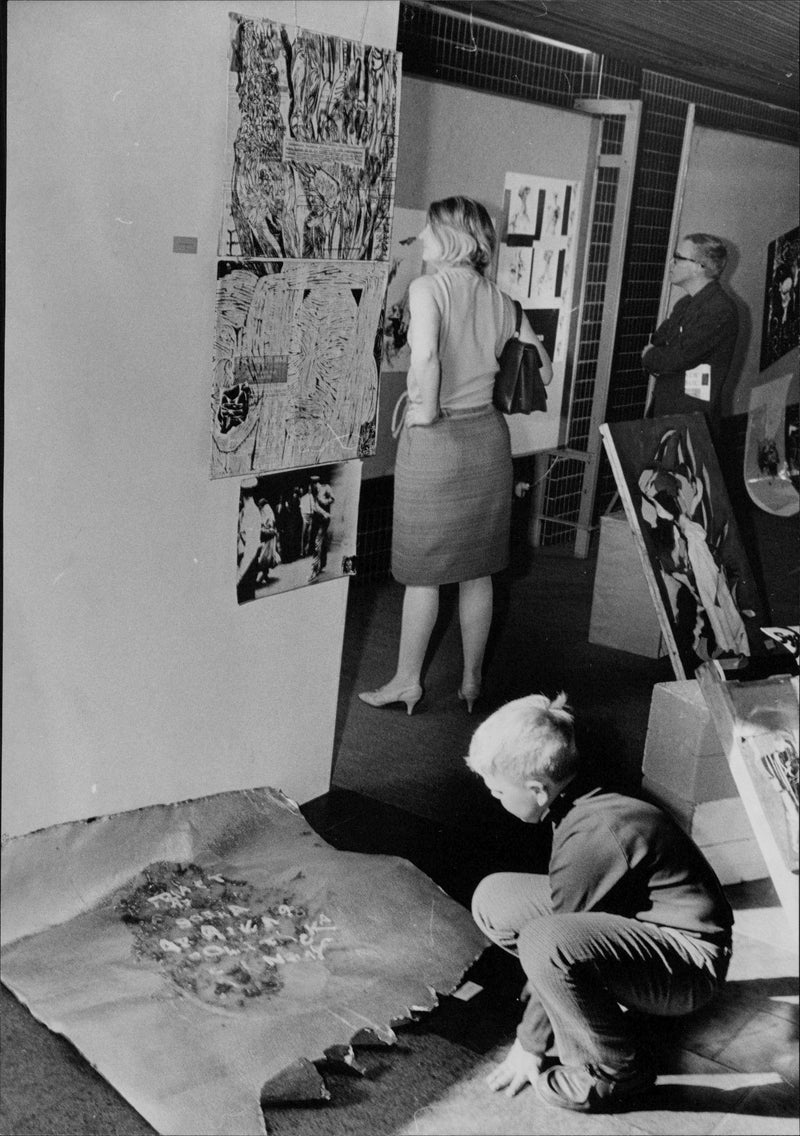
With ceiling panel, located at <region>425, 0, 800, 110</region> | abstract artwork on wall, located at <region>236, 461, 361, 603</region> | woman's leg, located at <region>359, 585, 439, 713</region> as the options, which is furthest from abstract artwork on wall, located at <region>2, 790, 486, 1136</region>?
ceiling panel, located at <region>425, 0, 800, 110</region>

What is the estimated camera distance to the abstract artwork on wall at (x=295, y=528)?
8.19ft

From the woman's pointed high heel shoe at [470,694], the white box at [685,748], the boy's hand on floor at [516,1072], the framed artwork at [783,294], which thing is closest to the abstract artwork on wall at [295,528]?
the woman's pointed high heel shoe at [470,694]

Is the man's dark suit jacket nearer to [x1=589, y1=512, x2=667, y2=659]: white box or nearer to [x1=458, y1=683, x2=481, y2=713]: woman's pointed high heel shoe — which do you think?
[x1=589, y1=512, x2=667, y2=659]: white box

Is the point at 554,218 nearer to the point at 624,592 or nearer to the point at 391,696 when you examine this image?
the point at 624,592

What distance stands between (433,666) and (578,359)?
0.70 meters

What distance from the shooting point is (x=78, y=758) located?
2354 mm

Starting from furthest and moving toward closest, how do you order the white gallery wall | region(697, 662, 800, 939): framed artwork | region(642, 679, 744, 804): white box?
region(642, 679, 744, 804): white box, region(697, 662, 800, 939): framed artwork, the white gallery wall

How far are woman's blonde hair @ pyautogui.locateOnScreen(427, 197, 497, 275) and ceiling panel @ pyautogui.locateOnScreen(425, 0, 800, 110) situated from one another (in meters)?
0.33

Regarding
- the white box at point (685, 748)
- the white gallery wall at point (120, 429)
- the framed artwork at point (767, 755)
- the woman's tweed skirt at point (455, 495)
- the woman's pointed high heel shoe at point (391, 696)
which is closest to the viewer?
the white gallery wall at point (120, 429)

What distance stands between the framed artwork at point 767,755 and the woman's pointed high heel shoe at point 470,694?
1.49 feet

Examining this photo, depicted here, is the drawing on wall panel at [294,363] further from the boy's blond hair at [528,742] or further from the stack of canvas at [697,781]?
the stack of canvas at [697,781]

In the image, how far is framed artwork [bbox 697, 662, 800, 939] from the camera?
2.08m

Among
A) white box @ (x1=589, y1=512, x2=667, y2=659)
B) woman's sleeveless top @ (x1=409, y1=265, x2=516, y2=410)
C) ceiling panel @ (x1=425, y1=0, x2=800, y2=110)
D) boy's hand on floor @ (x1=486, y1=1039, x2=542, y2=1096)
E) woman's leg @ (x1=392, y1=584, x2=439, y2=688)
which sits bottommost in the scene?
boy's hand on floor @ (x1=486, y1=1039, x2=542, y2=1096)

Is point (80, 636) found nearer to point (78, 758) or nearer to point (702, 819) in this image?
point (78, 758)
